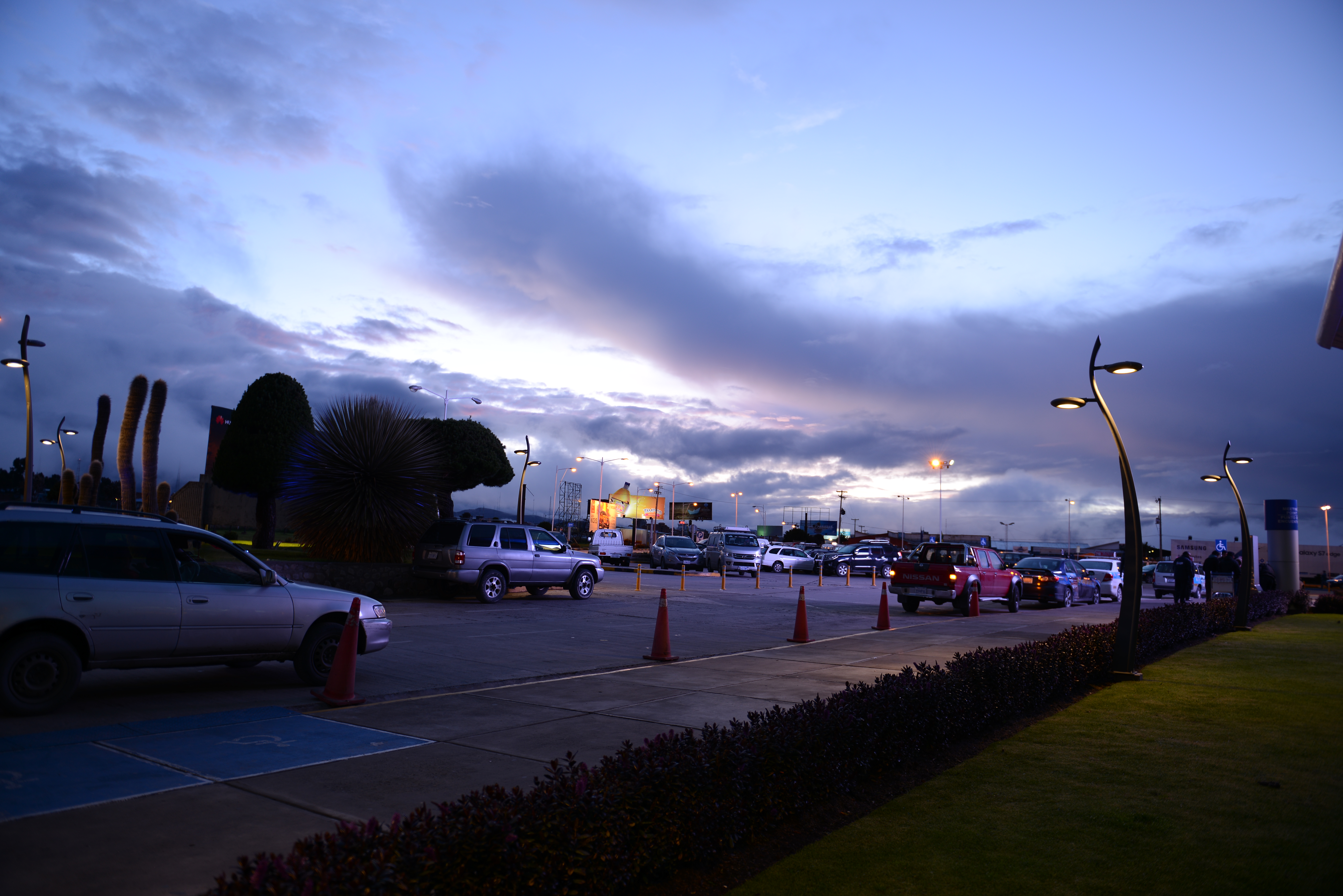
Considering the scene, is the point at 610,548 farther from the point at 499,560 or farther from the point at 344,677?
the point at 344,677

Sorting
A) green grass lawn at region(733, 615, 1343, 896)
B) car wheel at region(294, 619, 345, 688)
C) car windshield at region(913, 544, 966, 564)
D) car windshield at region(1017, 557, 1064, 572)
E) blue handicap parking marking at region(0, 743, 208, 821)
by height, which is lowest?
green grass lawn at region(733, 615, 1343, 896)

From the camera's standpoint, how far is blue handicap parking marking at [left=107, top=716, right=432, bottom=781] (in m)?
5.70

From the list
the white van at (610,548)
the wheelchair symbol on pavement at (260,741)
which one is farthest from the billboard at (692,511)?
the wheelchair symbol on pavement at (260,741)

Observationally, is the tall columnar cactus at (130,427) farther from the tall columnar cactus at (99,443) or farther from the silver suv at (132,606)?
the silver suv at (132,606)

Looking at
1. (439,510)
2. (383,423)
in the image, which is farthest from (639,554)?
(383,423)

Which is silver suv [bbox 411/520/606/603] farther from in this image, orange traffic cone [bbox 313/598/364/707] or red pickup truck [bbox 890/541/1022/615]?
orange traffic cone [bbox 313/598/364/707]

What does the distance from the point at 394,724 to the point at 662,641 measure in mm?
5120

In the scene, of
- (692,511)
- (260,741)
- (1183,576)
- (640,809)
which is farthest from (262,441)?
(692,511)

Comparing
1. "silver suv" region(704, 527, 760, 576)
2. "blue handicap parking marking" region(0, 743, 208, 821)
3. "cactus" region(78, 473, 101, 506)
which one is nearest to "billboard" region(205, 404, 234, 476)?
"cactus" region(78, 473, 101, 506)

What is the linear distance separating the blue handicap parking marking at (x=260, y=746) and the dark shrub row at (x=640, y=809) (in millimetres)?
1469

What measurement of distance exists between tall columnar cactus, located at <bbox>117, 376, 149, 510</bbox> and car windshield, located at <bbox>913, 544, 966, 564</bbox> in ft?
96.4

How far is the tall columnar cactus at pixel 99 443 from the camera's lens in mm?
34719

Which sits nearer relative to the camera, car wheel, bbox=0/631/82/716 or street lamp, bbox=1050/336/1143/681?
car wheel, bbox=0/631/82/716

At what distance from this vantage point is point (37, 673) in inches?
273
